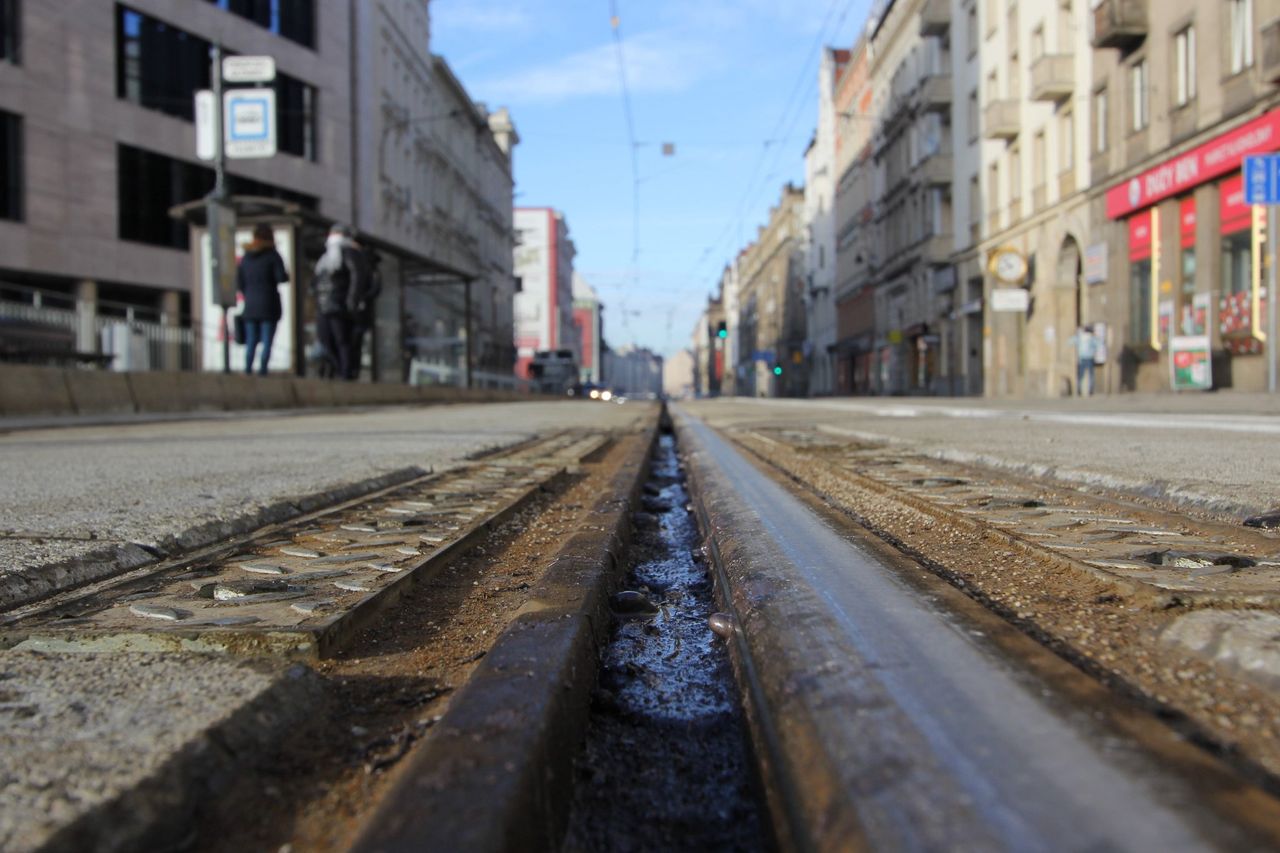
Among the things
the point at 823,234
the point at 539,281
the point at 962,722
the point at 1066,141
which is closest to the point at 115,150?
the point at 1066,141

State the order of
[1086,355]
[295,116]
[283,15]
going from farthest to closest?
[295,116], [283,15], [1086,355]

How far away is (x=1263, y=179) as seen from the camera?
42.1 feet

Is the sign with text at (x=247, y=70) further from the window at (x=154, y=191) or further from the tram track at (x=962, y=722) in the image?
the tram track at (x=962, y=722)

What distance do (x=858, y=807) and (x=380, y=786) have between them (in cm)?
55

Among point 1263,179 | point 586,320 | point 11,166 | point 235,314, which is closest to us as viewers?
point 1263,179

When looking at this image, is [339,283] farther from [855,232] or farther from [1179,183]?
[855,232]

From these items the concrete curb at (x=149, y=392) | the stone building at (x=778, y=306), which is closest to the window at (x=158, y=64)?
the concrete curb at (x=149, y=392)

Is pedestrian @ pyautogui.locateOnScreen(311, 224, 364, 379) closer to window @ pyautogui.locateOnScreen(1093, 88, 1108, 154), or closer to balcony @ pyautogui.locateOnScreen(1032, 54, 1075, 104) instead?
window @ pyautogui.locateOnScreen(1093, 88, 1108, 154)

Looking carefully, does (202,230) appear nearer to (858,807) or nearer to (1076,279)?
(858,807)

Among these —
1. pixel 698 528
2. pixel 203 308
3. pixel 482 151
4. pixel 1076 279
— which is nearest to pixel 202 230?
pixel 203 308

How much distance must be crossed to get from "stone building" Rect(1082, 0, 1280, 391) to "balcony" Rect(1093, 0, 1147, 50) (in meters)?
0.03

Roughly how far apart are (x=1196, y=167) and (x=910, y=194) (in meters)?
21.5

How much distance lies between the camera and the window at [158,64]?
25.1 metres

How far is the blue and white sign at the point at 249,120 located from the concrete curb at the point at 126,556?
15193 mm
